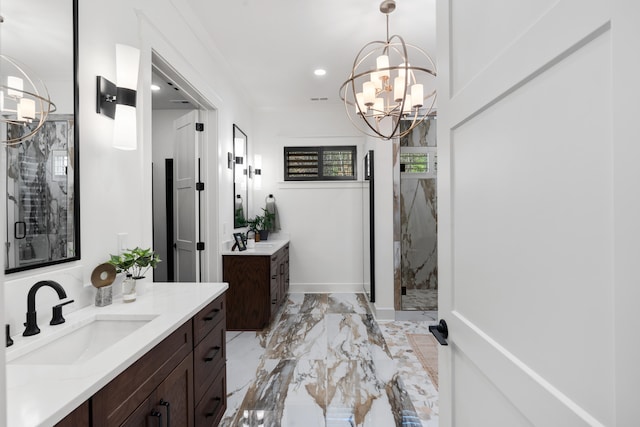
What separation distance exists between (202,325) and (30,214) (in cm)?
84

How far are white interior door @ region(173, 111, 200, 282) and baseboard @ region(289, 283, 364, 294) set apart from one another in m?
1.87

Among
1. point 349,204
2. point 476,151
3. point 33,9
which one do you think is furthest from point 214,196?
point 476,151

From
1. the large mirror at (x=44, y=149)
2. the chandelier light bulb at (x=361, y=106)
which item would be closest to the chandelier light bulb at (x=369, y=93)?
the chandelier light bulb at (x=361, y=106)

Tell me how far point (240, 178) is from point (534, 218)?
365cm

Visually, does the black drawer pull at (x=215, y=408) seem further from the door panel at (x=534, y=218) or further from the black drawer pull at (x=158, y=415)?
the door panel at (x=534, y=218)

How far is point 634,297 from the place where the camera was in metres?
0.42

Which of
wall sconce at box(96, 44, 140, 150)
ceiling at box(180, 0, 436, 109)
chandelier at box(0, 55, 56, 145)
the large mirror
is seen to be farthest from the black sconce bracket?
→ ceiling at box(180, 0, 436, 109)

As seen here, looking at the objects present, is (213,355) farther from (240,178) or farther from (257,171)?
(257,171)

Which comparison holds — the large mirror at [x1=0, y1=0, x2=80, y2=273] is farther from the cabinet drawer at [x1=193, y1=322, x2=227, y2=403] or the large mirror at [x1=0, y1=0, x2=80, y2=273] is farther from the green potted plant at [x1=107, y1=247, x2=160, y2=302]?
the cabinet drawer at [x1=193, y1=322, x2=227, y2=403]

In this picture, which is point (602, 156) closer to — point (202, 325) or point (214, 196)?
point (202, 325)

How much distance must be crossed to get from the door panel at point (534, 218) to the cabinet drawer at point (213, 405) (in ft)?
3.95

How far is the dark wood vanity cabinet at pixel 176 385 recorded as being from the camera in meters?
0.91

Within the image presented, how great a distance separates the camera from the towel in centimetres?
460

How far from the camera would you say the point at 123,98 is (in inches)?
61.9
